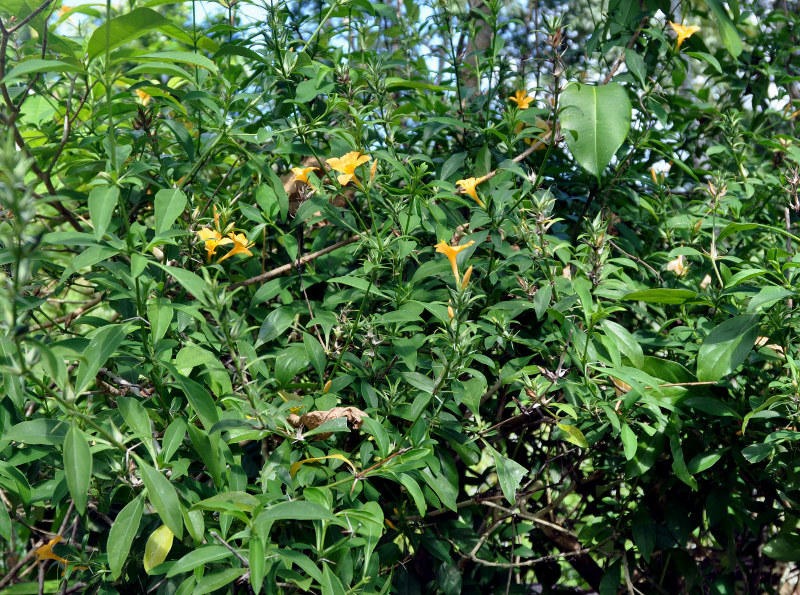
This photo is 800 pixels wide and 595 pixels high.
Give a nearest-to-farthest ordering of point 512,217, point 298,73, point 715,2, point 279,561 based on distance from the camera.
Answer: point 279,561 < point 512,217 < point 298,73 < point 715,2

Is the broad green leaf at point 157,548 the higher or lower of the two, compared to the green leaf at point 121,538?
lower

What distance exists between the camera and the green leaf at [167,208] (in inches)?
48.2

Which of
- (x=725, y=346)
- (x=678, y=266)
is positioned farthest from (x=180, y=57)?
(x=678, y=266)

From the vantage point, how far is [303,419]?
1.33 m

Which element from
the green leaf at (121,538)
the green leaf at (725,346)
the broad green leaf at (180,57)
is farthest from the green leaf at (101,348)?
the green leaf at (725,346)

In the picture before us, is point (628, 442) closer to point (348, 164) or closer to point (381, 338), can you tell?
point (381, 338)

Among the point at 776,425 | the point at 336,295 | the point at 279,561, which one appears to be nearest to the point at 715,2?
the point at 776,425

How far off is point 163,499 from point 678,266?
136 cm

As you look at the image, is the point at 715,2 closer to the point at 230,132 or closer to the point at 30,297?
the point at 230,132

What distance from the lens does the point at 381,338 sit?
4.70 feet

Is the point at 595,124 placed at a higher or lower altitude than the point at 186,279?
higher

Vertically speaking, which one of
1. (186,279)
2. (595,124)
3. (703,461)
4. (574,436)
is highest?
(595,124)

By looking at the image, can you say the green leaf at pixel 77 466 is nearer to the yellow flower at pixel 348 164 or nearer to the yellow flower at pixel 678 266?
the yellow flower at pixel 348 164

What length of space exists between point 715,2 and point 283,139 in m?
1.25
